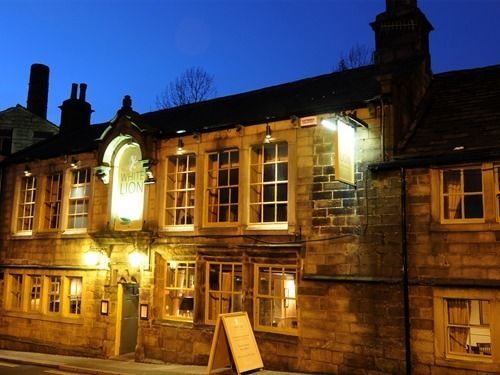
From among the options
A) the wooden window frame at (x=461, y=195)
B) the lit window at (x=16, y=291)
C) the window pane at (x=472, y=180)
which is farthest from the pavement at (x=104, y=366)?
the window pane at (x=472, y=180)

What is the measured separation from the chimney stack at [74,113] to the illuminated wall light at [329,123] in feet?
49.3

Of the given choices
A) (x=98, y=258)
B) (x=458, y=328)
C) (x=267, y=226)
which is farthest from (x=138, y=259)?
(x=458, y=328)

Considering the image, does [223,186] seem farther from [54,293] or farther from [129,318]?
[54,293]

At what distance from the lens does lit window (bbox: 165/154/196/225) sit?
14.6 m

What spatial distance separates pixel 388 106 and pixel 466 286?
422 cm

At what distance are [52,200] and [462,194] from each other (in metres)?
13.5

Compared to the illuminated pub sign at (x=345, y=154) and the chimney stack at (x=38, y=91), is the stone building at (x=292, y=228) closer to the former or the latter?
the illuminated pub sign at (x=345, y=154)

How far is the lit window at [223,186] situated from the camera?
13.8m

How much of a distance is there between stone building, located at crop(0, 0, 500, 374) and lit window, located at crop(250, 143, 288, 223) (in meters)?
0.05

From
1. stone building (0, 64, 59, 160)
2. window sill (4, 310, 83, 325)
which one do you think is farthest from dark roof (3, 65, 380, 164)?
stone building (0, 64, 59, 160)

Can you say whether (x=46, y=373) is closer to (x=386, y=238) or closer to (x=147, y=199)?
(x=147, y=199)

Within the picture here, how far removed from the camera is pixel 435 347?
33.5 ft

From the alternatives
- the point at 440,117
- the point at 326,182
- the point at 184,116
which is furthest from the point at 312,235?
the point at 184,116

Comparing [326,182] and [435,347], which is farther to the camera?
[326,182]
